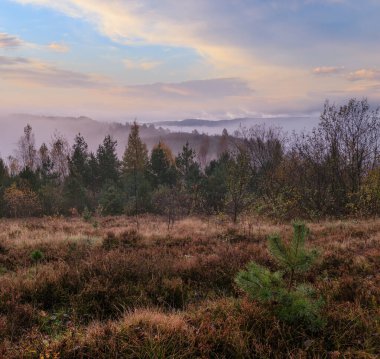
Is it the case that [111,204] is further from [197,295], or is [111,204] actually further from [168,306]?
[168,306]

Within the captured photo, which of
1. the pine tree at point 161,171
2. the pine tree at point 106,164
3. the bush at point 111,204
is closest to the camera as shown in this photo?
the bush at point 111,204

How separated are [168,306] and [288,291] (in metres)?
2.23

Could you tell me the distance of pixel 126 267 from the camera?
6812 millimetres

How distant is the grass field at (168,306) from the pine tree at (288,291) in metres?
0.13

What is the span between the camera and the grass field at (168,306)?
3.56 meters

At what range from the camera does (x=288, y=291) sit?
4.16 m

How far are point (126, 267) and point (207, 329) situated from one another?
3.31 m

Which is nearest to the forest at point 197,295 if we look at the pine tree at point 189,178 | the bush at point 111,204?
the pine tree at point 189,178

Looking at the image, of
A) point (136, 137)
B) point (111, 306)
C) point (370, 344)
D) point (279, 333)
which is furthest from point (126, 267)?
point (136, 137)

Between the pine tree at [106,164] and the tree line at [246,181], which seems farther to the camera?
the pine tree at [106,164]

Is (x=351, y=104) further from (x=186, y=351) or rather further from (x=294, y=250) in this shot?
(x=186, y=351)

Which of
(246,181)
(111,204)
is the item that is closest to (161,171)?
(111,204)

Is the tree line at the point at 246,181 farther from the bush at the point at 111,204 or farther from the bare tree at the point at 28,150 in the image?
the bare tree at the point at 28,150

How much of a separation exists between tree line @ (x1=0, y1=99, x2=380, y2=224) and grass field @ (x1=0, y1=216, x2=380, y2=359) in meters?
9.00
